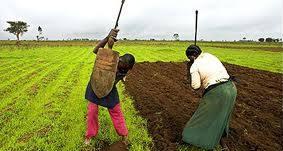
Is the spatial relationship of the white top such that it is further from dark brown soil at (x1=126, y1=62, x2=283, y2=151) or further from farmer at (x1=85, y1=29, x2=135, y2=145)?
dark brown soil at (x1=126, y1=62, x2=283, y2=151)

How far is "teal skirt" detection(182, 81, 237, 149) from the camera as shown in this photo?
18.9 feet

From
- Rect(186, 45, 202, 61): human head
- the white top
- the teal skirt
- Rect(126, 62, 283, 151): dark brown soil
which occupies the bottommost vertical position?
Rect(126, 62, 283, 151): dark brown soil

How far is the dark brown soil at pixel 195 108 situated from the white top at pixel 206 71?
1.43 metres

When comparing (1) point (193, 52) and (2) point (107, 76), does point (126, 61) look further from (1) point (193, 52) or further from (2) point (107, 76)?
(1) point (193, 52)

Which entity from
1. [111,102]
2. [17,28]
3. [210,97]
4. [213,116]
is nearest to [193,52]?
[210,97]

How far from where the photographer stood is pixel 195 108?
9117 millimetres

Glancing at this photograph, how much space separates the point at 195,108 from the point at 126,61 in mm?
3955

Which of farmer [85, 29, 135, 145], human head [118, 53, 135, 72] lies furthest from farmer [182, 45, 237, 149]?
farmer [85, 29, 135, 145]

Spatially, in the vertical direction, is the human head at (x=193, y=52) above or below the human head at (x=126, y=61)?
above

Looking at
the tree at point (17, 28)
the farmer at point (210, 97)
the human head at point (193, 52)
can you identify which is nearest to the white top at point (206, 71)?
the farmer at point (210, 97)

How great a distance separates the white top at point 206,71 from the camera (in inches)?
227

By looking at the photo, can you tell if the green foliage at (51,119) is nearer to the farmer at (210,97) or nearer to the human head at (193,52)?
the farmer at (210,97)

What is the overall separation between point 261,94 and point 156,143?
21.9 feet

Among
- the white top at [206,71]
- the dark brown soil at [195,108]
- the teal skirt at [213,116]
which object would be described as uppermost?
the white top at [206,71]
